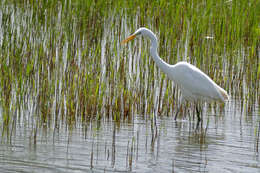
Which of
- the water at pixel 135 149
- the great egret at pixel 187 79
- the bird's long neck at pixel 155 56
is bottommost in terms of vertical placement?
the water at pixel 135 149

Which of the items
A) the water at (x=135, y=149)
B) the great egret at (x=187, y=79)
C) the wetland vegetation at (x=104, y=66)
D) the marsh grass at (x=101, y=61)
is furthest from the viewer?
the great egret at (x=187, y=79)

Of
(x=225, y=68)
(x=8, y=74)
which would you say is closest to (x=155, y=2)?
(x=225, y=68)

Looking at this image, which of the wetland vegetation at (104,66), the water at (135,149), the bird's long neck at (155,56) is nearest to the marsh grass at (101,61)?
the wetland vegetation at (104,66)

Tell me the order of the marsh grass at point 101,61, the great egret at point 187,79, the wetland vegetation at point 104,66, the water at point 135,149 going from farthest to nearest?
the great egret at point 187,79 → the marsh grass at point 101,61 → the wetland vegetation at point 104,66 → the water at point 135,149

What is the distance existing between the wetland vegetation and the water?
86 mm

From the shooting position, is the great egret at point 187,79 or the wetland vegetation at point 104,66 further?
the great egret at point 187,79

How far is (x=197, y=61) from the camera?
700cm

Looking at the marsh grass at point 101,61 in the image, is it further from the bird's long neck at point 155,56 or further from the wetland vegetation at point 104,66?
the bird's long neck at point 155,56

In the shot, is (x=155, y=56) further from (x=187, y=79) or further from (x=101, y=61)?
(x=101, y=61)

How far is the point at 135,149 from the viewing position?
4.76 metres

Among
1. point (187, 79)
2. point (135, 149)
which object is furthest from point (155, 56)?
point (135, 149)

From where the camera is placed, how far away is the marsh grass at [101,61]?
554 centimetres

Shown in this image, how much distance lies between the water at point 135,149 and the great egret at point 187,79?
482 millimetres

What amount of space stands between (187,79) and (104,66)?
139cm
